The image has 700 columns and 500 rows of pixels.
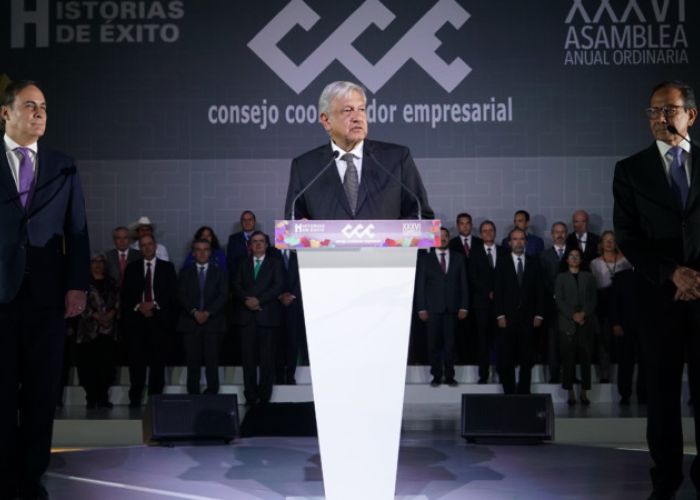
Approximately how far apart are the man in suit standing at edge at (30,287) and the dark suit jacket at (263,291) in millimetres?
5277

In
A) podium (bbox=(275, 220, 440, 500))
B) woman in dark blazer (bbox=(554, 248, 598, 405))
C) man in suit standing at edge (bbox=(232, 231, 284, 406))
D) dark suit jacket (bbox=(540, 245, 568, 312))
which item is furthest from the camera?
dark suit jacket (bbox=(540, 245, 568, 312))

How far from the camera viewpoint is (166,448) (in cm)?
512

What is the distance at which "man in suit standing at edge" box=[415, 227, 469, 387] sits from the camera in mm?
9203

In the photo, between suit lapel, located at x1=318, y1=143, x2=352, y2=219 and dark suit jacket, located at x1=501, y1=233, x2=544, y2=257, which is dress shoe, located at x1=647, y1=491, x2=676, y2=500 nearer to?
suit lapel, located at x1=318, y1=143, x2=352, y2=219

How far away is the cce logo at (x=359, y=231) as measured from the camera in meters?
3.18

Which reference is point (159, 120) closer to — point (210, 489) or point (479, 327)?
point (479, 327)

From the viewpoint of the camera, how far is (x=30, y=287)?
3.66 meters

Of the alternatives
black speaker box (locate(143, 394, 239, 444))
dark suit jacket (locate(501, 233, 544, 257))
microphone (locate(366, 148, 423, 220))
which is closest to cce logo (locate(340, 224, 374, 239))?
microphone (locate(366, 148, 423, 220))

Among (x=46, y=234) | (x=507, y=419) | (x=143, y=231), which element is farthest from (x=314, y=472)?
(x=143, y=231)

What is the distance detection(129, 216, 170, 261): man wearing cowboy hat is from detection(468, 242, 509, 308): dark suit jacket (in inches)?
122

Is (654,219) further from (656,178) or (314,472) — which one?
(314,472)

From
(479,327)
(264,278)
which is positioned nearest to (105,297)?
(264,278)

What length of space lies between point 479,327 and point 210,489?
571 cm

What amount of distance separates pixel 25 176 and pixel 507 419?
8.96 ft
